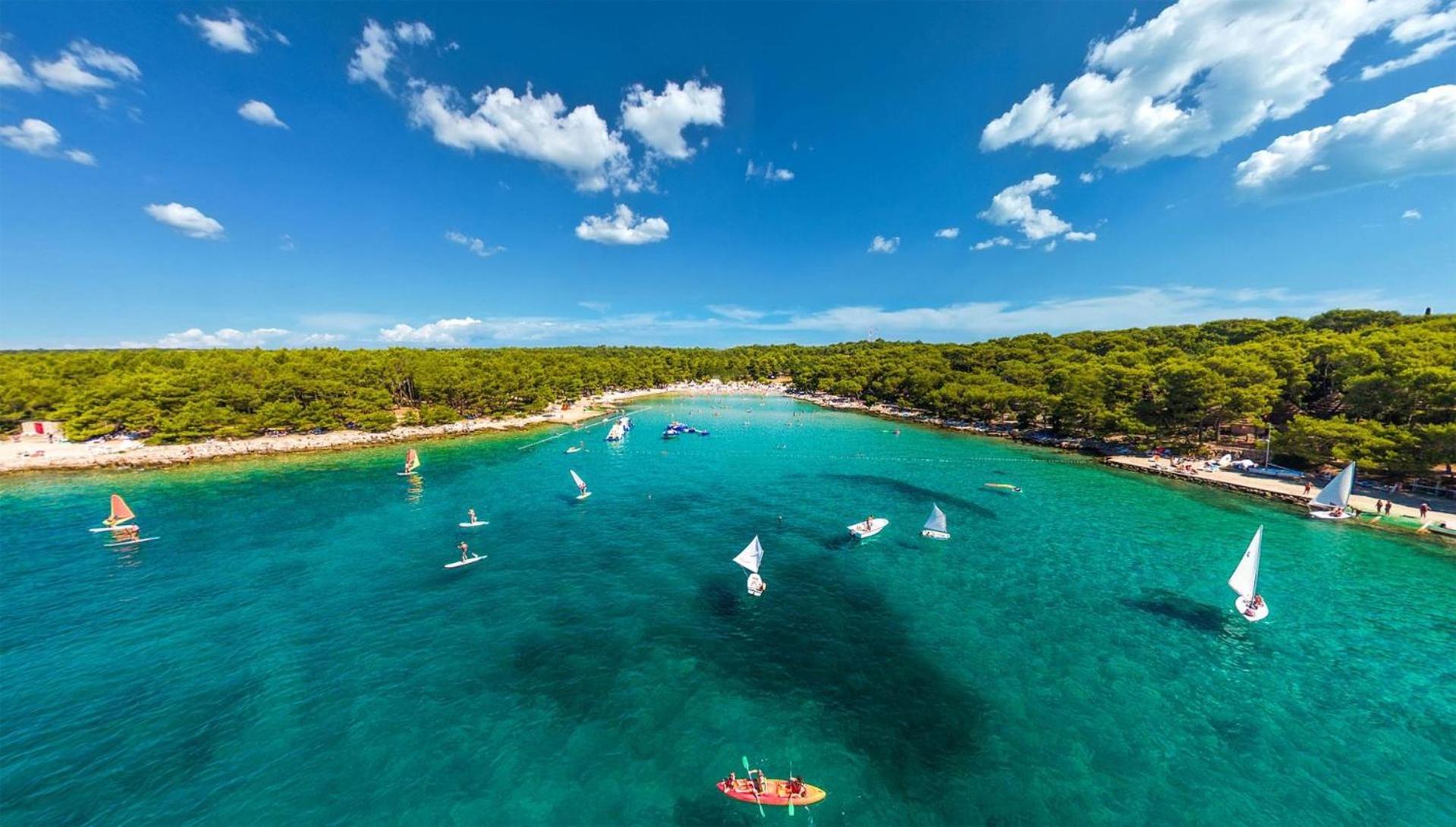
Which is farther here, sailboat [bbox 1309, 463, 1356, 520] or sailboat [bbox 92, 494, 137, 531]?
sailboat [bbox 92, 494, 137, 531]

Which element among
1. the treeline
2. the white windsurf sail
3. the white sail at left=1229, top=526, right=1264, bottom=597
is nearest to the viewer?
the white sail at left=1229, top=526, right=1264, bottom=597

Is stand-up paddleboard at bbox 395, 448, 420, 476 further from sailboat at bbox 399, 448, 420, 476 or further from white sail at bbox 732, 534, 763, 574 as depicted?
white sail at bbox 732, 534, 763, 574

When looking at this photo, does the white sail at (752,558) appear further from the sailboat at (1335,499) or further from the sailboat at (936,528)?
the sailboat at (1335,499)

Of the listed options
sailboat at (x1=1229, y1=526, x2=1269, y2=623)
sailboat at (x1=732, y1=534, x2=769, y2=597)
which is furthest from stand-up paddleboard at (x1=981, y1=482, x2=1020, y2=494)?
sailboat at (x1=732, y1=534, x2=769, y2=597)

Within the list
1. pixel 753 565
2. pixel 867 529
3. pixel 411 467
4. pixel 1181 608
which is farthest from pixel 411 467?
pixel 1181 608

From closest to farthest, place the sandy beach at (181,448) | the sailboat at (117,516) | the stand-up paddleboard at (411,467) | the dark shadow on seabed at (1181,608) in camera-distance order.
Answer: the dark shadow on seabed at (1181,608)
the sailboat at (117,516)
the stand-up paddleboard at (411,467)
the sandy beach at (181,448)

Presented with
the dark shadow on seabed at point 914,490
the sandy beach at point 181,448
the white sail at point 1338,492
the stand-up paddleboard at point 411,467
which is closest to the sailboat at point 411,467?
the stand-up paddleboard at point 411,467

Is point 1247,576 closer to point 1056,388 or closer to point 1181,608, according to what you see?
point 1181,608
